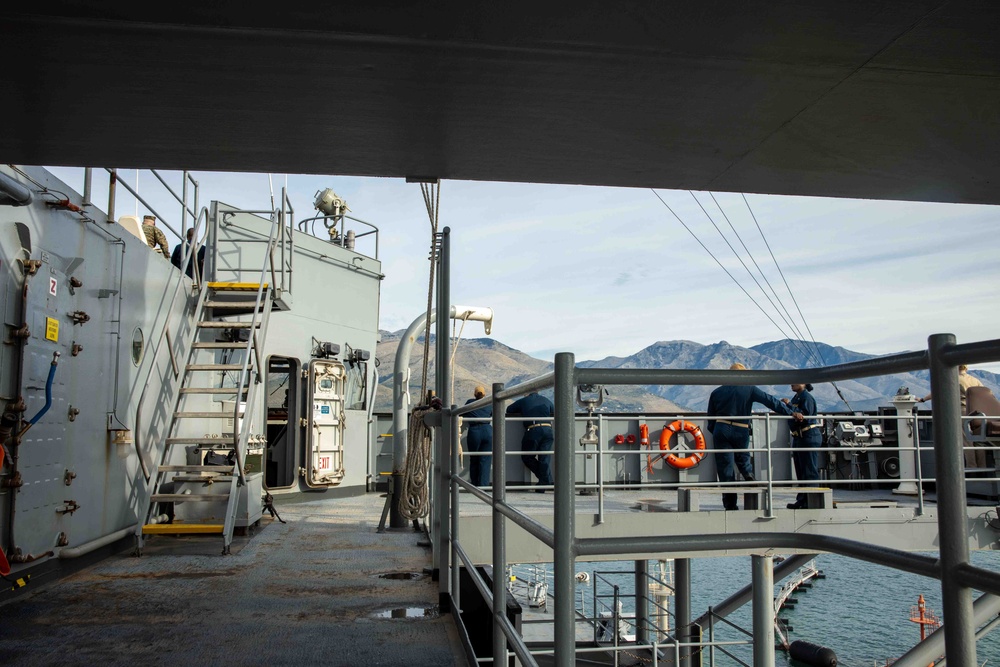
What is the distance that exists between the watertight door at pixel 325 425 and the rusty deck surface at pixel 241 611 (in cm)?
398

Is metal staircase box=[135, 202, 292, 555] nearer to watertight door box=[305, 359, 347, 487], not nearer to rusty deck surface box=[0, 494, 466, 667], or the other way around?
rusty deck surface box=[0, 494, 466, 667]

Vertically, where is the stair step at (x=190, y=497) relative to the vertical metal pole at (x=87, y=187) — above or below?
below

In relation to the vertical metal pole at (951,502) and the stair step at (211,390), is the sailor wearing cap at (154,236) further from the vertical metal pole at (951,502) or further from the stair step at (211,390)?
the vertical metal pole at (951,502)

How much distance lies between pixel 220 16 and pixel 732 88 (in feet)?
5.63

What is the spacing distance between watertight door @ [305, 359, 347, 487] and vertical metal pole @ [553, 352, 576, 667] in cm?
921

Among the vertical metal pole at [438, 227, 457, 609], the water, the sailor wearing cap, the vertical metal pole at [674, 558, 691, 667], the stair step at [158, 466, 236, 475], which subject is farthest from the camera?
the water

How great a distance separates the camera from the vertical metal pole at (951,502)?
122cm

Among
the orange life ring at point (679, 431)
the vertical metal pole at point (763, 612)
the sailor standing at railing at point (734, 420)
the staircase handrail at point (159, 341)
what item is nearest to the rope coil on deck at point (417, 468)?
the staircase handrail at point (159, 341)

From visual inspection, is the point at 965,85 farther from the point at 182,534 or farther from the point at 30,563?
the point at 182,534

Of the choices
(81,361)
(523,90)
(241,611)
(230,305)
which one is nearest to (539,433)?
(230,305)

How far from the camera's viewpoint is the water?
2261 cm

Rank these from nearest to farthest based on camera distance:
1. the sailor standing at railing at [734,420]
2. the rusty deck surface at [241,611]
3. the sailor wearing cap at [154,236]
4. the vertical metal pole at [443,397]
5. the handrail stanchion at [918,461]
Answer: the rusty deck surface at [241,611]
the vertical metal pole at [443,397]
the handrail stanchion at [918,461]
the sailor standing at railing at [734,420]
the sailor wearing cap at [154,236]

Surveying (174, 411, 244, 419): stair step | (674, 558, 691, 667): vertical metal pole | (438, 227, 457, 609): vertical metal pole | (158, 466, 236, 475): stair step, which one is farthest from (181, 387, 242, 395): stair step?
(674, 558, 691, 667): vertical metal pole

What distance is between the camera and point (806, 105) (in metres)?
2.91
